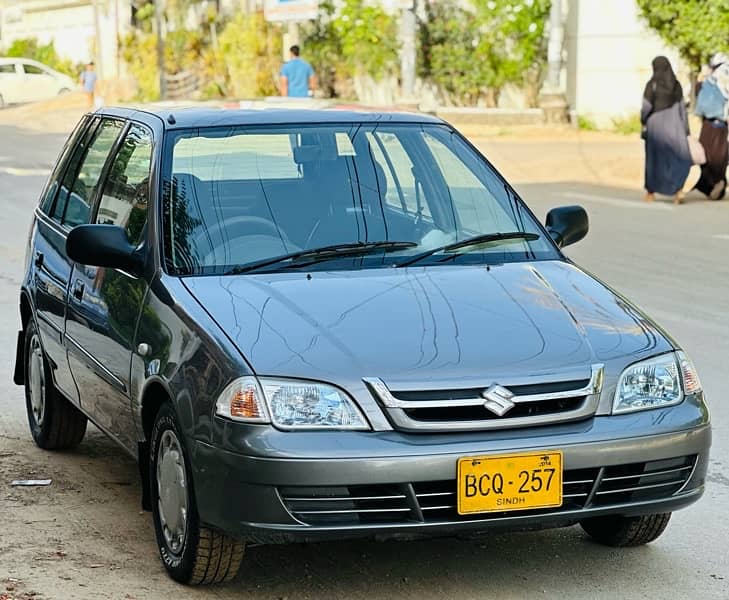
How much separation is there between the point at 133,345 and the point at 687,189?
16754 mm

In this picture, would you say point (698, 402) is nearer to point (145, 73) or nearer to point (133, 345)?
point (133, 345)

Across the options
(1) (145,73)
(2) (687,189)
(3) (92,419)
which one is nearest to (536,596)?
(3) (92,419)

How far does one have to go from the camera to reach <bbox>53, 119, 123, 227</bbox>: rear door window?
6758 mm

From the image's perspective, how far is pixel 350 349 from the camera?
15.9 ft

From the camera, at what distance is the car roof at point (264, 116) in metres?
6.20

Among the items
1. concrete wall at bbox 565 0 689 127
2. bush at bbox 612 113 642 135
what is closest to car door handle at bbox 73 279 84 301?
bush at bbox 612 113 642 135

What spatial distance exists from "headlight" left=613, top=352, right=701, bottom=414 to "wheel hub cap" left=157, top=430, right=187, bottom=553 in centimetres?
138

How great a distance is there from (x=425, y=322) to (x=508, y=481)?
64 centimetres

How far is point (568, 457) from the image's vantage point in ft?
15.5

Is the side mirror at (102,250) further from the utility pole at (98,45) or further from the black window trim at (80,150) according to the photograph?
the utility pole at (98,45)

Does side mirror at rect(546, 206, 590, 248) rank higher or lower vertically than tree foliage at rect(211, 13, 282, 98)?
higher

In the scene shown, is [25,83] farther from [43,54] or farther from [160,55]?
[43,54]

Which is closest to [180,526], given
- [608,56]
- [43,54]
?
[608,56]

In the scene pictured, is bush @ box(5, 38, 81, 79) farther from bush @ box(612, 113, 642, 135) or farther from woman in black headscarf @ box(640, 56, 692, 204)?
woman in black headscarf @ box(640, 56, 692, 204)
